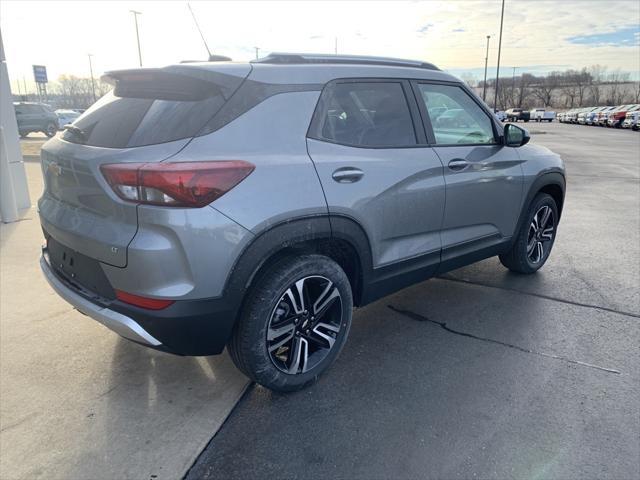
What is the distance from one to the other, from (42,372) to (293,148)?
2089 millimetres

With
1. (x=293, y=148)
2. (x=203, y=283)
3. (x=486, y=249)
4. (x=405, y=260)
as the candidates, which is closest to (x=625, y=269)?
(x=486, y=249)

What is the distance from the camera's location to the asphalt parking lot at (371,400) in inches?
91.9

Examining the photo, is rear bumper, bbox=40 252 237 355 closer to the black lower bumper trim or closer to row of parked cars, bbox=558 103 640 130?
the black lower bumper trim

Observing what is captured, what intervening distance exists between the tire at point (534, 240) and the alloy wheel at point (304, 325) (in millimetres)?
2290

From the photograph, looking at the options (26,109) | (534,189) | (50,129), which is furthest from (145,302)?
(50,129)

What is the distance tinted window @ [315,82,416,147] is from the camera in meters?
2.83

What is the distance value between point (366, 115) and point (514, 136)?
1563mm

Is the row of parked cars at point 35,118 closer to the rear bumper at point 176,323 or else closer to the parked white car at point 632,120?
the rear bumper at point 176,323

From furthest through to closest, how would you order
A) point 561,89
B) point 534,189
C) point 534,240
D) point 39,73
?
point 561,89 < point 39,73 < point 534,240 < point 534,189

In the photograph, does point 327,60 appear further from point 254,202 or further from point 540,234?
point 540,234

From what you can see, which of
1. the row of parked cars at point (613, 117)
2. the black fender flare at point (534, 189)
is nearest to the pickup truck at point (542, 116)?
the row of parked cars at point (613, 117)

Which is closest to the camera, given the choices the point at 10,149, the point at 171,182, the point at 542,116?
the point at 171,182

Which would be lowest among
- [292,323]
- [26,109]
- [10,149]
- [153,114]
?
[292,323]

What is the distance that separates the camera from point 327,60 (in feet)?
10.1
